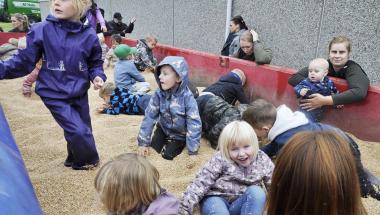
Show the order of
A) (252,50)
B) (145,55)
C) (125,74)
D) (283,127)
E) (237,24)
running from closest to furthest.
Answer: (283,127)
(252,50)
(125,74)
(237,24)
(145,55)

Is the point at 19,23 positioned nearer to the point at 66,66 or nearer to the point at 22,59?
the point at 22,59

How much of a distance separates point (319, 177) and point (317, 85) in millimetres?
2670

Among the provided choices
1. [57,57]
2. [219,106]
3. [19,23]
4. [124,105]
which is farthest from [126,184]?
[19,23]

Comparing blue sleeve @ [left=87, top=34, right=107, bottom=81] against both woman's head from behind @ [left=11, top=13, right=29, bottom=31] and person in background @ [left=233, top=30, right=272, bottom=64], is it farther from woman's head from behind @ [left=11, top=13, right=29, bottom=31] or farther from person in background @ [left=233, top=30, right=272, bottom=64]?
woman's head from behind @ [left=11, top=13, right=29, bottom=31]

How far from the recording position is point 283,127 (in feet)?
8.68

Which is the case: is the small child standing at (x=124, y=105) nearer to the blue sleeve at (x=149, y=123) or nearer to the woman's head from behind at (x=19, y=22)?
the blue sleeve at (x=149, y=123)

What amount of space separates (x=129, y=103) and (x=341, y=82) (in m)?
2.35

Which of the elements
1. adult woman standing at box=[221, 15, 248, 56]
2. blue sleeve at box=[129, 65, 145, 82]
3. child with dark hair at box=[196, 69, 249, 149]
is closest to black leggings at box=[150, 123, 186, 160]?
child with dark hair at box=[196, 69, 249, 149]

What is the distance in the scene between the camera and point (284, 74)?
430cm

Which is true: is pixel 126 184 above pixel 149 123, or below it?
above

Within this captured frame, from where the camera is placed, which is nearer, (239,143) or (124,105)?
(239,143)

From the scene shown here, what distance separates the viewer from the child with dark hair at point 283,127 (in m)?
2.62

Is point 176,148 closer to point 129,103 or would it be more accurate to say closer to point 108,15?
point 129,103

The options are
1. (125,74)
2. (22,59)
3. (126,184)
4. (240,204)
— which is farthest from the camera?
(125,74)
